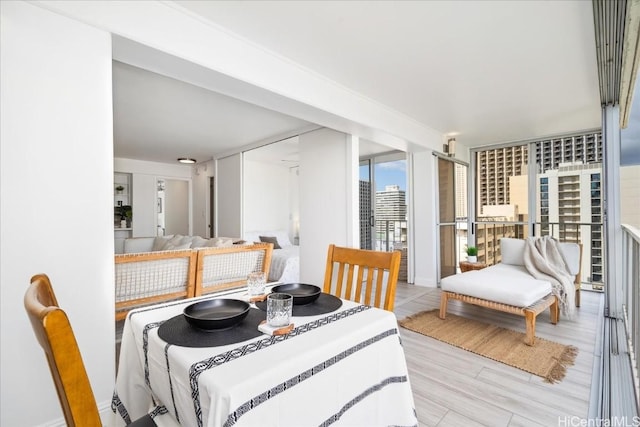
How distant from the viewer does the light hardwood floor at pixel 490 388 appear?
171cm

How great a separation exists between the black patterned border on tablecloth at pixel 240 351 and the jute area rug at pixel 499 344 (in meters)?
1.91

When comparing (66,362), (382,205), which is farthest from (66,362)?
(382,205)

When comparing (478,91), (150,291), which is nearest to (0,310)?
(150,291)

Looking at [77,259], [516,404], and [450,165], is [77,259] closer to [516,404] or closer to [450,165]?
[516,404]

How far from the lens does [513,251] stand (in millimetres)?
3918

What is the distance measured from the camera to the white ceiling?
1.94m

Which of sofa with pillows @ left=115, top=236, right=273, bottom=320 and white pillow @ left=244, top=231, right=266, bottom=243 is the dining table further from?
white pillow @ left=244, top=231, right=266, bottom=243

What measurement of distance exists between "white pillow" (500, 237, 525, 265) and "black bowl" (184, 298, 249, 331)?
3.89 m

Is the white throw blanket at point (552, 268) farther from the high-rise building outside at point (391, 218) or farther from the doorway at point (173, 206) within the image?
the doorway at point (173, 206)

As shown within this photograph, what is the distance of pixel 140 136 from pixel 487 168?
6.11 m

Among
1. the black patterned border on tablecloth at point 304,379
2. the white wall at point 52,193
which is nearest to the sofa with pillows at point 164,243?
the white wall at point 52,193

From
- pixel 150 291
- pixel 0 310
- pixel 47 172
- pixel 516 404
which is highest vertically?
pixel 47 172

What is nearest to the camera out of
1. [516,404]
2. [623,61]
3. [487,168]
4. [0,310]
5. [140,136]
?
[0,310]

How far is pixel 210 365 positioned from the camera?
81 centimetres
